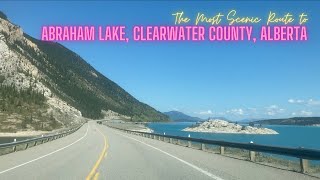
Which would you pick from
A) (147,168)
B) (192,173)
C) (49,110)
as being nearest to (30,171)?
(147,168)

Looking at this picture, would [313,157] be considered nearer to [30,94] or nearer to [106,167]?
[106,167]

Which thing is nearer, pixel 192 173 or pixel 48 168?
pixel 192 173

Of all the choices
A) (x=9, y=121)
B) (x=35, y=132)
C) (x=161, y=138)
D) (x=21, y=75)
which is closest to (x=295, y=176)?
(x=161, y=138)

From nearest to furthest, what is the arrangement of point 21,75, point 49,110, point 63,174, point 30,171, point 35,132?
point 63,174 < point 30,171 < point 35,132 < point 49,110 < point 21,75

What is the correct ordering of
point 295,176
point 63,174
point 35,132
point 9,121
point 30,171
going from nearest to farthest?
point 295,176 < point 63,174 < point 30,171 < point 35,132 < point 9,121

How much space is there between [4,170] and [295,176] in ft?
34.1

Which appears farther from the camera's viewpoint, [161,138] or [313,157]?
[161,138]

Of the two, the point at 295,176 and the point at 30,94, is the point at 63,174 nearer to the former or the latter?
the point at 295,176

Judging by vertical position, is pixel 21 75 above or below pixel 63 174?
above

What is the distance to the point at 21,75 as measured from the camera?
178 meters

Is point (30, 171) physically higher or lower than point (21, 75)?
lower

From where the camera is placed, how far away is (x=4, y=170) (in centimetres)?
1722

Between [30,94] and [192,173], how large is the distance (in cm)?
14740

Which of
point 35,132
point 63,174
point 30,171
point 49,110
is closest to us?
point 63,174
